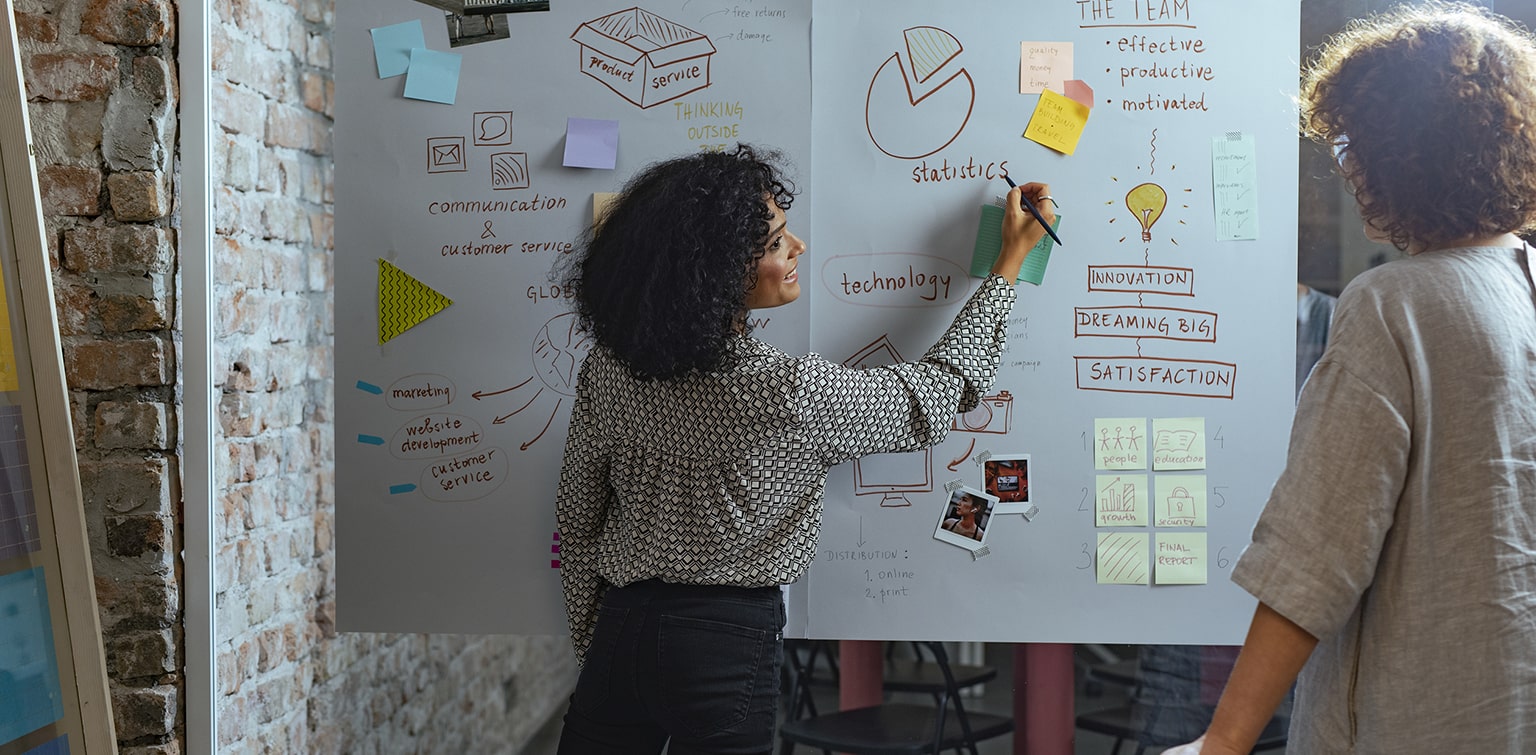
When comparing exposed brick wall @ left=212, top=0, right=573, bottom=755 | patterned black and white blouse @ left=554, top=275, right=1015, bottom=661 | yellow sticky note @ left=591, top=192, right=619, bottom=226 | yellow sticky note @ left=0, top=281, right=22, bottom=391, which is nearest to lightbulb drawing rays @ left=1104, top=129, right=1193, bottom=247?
patterned black and white blouse @ left=554, top=275, right=1015, bottom=661

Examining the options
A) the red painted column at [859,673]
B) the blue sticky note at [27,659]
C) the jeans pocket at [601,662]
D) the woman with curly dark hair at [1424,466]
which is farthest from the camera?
the red painted column at [859,673]

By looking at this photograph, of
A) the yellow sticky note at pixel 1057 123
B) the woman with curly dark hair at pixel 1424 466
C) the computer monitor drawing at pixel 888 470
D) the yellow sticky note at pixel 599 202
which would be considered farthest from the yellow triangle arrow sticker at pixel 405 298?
the woman with curly dark hair at pixel 1424 466

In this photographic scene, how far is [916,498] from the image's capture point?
1.86 m

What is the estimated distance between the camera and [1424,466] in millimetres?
1070

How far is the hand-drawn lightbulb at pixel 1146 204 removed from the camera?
5.98 ft

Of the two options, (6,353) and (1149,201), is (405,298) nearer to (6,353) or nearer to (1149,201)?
(6,353)

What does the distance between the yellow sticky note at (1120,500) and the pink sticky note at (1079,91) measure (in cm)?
61

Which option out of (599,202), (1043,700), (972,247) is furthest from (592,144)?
(1043,700)

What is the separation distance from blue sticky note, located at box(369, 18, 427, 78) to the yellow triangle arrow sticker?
13.0 inches

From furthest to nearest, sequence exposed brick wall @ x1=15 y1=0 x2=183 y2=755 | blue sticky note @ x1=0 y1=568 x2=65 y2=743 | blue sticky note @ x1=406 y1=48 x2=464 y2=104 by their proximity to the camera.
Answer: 1. blue sticky note @ x1=406 y1=48 x2=464 y2=104
2. exposed brick wall @ x1=15 y1=0 x2=183 y2=755
3. blue sticky note @ x1=0 y1=568 x2=65 y2=743

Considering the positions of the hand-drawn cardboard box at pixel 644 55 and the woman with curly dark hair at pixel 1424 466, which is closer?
the woman with curly dark hair at pixel 1424 466

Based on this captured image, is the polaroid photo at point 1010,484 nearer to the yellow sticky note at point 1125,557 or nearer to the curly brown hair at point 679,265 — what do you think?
the yellow sticky note at point 1125,557

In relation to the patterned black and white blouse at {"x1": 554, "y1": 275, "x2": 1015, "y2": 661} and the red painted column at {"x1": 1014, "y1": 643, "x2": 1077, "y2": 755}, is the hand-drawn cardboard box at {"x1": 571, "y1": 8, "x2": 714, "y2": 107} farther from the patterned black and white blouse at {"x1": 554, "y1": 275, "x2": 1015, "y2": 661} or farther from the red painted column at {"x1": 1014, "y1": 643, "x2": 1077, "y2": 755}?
the red painted column at {"x1": 1014, "y1": 643, "x2": 1077, "y2": 755}

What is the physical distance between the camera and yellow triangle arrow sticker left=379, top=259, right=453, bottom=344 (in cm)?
194
